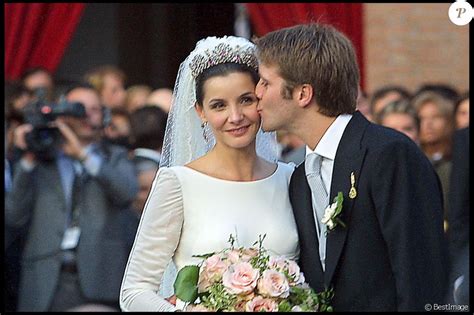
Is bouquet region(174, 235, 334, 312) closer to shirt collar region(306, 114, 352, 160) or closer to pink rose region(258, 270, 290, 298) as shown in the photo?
pink rose region(258, 270, 290, 298)

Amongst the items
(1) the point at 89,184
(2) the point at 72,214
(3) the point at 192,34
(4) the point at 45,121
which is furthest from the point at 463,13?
(3) the point at 192,34

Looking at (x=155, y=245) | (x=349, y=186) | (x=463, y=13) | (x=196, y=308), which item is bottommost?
(x=196, y=308)

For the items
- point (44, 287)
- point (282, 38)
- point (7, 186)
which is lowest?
point (44, 287)

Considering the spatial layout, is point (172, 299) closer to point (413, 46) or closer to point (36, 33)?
point (36, 33)

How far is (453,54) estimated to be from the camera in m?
10.9

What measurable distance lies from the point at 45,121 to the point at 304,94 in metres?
3.29

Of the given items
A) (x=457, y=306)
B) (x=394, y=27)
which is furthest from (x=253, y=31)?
(x=457, y=306)

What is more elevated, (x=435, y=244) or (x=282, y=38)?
(x=282, y=38)

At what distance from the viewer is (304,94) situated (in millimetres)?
4746

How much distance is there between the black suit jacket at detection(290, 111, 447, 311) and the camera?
14.5 feet

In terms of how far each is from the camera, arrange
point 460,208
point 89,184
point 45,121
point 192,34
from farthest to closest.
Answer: point 192,34, point 45,121, point 89,184, point 460,208

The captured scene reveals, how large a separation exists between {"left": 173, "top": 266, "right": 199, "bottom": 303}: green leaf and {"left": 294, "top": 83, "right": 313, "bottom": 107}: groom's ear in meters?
0.73

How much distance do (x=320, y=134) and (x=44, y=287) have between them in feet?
9.84

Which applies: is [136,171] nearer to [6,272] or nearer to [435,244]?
[6,272]
